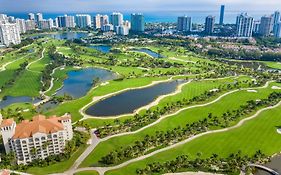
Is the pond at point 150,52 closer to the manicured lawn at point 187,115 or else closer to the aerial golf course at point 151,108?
the aerial golf course at point 151,108

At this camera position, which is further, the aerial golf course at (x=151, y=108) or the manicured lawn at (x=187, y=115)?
the manicured lawn at (x=187, y=115)

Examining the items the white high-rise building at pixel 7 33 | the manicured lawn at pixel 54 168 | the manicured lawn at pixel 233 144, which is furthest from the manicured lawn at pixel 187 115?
the white high-rise building at pixel 7 33

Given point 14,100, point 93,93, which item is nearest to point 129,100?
point 93,93

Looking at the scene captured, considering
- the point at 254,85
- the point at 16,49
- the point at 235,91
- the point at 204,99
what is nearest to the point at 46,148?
the point at 204,99

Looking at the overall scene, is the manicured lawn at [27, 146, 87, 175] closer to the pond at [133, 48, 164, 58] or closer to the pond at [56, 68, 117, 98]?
the pond at [56, 68, 117, 98]

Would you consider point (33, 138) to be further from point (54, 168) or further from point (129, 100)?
point (129, 100)

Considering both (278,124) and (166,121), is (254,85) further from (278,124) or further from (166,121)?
(166,121)
